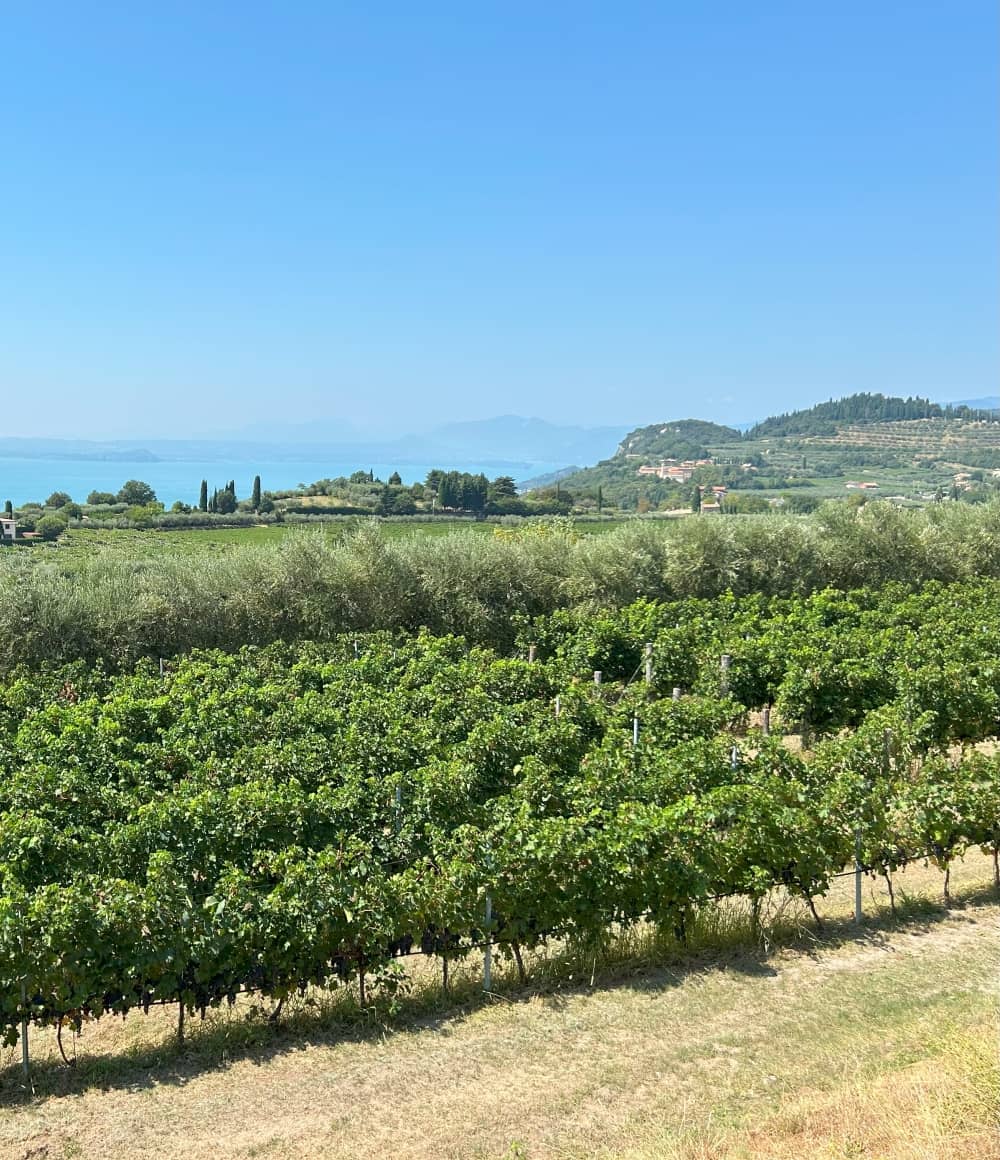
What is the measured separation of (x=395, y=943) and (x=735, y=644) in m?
13.7

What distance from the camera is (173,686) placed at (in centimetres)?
1889

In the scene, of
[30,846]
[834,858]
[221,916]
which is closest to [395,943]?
[221,916]

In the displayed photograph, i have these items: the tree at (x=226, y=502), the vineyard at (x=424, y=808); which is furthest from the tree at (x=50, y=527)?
the vineyard at (x=424, y=808)

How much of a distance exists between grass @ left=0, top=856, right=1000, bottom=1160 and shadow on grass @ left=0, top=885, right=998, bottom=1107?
3 cm

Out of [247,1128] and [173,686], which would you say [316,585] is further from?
[247,1128]

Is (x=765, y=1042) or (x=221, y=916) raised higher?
(x=221, y=916)

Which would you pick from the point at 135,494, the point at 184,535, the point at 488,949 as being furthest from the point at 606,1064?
the point at 135,494

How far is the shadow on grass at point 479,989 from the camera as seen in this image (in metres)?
8.42

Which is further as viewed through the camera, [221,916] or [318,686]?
[318,686]

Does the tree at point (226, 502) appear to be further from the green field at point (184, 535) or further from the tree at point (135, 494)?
the green field at point (184, 535)

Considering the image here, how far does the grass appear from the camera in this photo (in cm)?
677

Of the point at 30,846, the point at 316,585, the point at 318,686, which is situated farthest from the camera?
the point at 316,585

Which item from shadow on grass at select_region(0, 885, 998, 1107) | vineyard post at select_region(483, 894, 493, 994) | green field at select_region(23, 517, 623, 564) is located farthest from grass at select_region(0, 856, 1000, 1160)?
green field at select_region(23, 517, 623, 564)

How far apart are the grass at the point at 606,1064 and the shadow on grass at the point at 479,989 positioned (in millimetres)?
27
